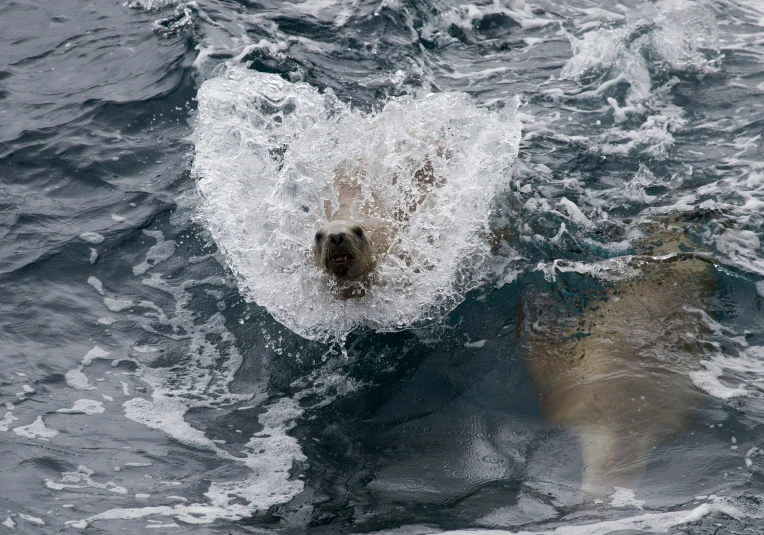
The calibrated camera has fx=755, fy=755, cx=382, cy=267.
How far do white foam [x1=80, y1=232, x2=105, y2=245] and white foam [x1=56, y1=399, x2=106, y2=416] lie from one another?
7.60 feet

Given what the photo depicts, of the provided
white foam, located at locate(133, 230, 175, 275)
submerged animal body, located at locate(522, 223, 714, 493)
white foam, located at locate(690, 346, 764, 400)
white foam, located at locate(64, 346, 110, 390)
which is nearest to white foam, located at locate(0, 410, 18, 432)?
white foam, located at locate(64, 346, 110, 390)

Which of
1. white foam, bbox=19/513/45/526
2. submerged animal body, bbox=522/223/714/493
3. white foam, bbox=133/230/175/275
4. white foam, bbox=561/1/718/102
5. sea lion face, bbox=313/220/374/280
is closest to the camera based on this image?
white foam, bbox=19/513/45/526

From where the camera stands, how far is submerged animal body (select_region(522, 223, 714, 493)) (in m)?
5.21

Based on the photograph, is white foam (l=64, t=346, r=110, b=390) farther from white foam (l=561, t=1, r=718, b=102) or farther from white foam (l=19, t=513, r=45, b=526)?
white foam (l=561, t=1, r=718, b=102)

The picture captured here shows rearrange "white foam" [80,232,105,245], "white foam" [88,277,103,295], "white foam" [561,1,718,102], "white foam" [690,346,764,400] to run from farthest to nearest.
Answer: "white foam" [561,1,718,102], "white foam" [80,232,105,245], "white foam" [88,277,103,295], "white foam" [690,346,764,400]

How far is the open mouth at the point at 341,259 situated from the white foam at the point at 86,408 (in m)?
2.08

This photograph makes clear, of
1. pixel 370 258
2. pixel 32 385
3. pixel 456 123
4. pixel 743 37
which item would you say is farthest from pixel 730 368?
pixel 743 37

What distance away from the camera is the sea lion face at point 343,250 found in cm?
604

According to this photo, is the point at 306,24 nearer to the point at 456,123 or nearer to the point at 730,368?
the point at 456,123

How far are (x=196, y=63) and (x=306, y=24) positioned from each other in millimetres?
1937

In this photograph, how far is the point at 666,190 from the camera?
7.88 meters

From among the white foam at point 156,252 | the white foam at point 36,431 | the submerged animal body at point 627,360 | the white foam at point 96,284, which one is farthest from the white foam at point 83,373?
the submerged animal body at point 627,360

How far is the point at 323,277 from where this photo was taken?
645 cm

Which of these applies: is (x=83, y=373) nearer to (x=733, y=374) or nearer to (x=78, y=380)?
(x=78, y=380)
